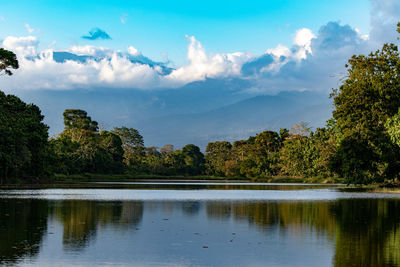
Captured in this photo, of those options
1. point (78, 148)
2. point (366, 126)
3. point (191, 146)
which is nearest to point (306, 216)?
point (366, 126)

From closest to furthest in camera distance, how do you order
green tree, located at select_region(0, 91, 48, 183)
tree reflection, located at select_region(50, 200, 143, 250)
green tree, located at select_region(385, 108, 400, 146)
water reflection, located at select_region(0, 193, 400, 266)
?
water reflection, located at select_region(0, 193, 400, 266), tree reflection, located at select_region(50, 200, 143, 250), green tree, located at select_region(385, 108, 400, 146), green tree, located at select_region(0, 91, 48, 183)

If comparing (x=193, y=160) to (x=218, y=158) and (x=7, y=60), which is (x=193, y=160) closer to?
(x=218, y=158)

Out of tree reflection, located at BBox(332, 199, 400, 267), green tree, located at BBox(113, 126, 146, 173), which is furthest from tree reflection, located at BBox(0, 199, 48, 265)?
green tree, located at BBox(113, 126, 146, 173)

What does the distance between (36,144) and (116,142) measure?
62818mm

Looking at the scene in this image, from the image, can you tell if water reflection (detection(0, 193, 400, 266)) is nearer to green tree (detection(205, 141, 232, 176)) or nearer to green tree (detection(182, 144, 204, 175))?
green tree (detection(205, 141, 232, 176))

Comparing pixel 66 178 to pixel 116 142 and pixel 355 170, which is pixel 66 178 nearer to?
pixel 116 142

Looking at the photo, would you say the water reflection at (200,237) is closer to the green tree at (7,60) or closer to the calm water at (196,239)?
the calm water at (196,239)

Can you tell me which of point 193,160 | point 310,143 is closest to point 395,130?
point 310,143

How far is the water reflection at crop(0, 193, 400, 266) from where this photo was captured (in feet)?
38.1

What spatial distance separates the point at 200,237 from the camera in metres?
15.2

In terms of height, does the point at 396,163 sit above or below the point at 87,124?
below

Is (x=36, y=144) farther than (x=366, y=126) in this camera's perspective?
Yes

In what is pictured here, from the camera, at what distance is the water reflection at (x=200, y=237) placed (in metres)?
11.6

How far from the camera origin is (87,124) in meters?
136
